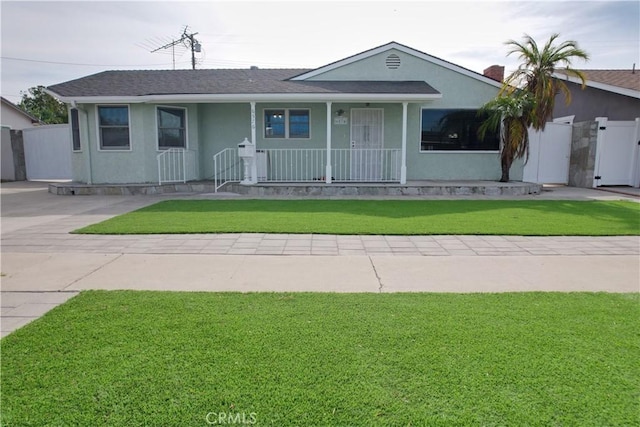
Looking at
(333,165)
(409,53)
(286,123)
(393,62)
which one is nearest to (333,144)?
(333,165)

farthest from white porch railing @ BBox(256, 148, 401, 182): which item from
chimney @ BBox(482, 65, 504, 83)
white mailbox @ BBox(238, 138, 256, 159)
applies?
chimney @ BBox(482, 65, 504, 83)

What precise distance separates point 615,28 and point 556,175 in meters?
5.07

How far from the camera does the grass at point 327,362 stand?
2.11 metres

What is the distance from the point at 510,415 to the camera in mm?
2078

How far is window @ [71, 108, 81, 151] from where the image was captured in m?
12.9

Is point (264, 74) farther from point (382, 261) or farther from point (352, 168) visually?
point (382, 261)

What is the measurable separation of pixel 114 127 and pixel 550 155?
1475cm

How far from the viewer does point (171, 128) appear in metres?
12.8

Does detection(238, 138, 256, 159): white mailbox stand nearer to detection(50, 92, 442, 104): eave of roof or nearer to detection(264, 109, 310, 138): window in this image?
detection(50, 92, 442, 104): eave of roof

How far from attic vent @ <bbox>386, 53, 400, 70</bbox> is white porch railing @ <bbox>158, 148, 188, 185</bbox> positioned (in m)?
7.21

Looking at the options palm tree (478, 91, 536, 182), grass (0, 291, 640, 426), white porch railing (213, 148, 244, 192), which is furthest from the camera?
white porch railing (213, 148, 244, 192)

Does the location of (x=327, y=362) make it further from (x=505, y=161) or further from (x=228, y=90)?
(x=505, y=161)

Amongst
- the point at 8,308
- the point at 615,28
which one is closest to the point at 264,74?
the point at 615,28

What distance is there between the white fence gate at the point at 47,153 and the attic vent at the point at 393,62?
14230 mm
